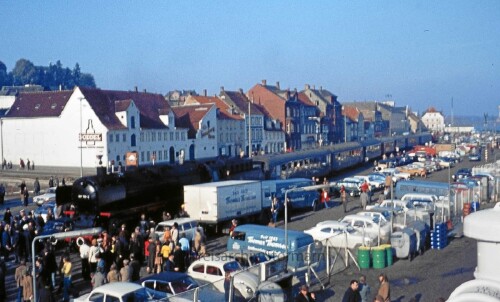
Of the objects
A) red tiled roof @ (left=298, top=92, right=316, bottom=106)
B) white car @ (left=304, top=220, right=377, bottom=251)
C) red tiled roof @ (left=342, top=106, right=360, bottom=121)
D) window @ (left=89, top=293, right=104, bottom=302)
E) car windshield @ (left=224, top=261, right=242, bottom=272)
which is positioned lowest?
white car @ (left=304, top=220, right=377, bottom=251)

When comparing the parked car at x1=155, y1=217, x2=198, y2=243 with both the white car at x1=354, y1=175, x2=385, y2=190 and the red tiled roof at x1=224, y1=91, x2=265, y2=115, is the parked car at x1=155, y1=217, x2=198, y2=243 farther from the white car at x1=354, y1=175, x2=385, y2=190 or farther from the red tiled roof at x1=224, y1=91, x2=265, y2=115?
the red tiled roof at x1=224, y1=91, x2=265, y2=115

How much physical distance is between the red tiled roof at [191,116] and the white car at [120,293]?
186 feet

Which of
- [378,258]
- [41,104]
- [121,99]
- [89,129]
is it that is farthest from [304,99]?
[378,258]

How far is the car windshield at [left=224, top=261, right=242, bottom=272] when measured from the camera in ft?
53.5

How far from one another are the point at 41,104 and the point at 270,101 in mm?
37958

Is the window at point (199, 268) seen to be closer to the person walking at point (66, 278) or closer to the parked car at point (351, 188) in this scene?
the person walking at point (66, 278)

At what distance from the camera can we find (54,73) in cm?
Answer: 18338

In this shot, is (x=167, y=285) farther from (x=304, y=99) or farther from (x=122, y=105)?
(x=304, y=99)

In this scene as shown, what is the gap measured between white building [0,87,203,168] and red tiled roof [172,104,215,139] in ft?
6.19

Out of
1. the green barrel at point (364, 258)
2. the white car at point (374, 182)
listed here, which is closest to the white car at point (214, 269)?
the green barrel at point (364, 258)

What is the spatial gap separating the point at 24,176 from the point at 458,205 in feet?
132

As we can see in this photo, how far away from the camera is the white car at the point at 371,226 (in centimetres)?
2226

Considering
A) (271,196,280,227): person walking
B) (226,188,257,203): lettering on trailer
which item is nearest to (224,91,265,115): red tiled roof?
(271,196,280,227): person walking

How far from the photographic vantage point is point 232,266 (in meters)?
16.5
